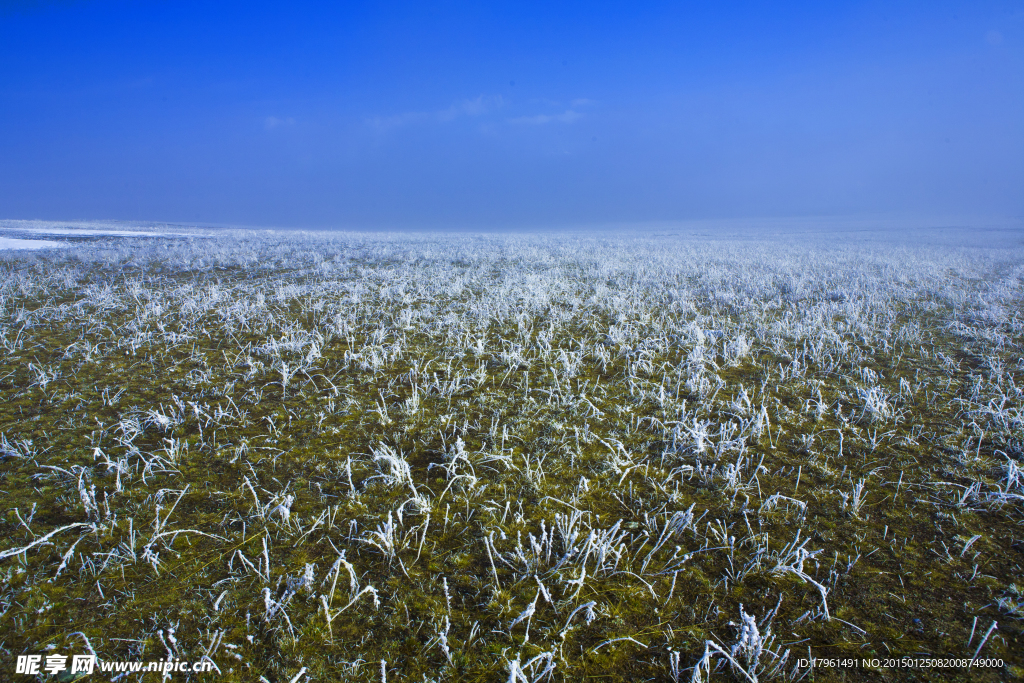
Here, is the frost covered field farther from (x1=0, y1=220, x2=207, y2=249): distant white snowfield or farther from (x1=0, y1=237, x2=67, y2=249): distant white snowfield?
(x1=0, y1=220, x2=207, y2=249): distant white snowfield

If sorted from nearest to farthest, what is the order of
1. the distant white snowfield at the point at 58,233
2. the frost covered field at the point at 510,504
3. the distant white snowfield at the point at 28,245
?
1. the frost covered field at the point at 510,504
2. the distant white snowfield at the point at 28,245
3. the distant white snowfield at the point at 58,233

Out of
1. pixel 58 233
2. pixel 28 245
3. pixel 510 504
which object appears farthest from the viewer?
pixel 58 233

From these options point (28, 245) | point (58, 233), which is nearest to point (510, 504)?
point (28, 245)

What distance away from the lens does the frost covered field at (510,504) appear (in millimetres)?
1996

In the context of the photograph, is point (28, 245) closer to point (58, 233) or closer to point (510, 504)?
point (58, 233)

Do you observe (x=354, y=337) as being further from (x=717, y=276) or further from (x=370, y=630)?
(x=717, y=276)

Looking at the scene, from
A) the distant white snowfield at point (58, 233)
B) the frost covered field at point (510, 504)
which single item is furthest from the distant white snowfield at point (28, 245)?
the frost covered field at point (510, 504)

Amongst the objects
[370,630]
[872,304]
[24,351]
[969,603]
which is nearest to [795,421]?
[969,603]

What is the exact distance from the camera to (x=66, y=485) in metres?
3.01

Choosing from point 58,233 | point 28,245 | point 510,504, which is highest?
point 58,233

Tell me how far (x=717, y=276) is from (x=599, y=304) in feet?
21.7

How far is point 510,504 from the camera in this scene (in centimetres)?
295

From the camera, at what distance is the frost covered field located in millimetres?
1996

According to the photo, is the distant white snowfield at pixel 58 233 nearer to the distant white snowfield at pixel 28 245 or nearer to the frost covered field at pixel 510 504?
the distant white snowfield at pixel 28 245
